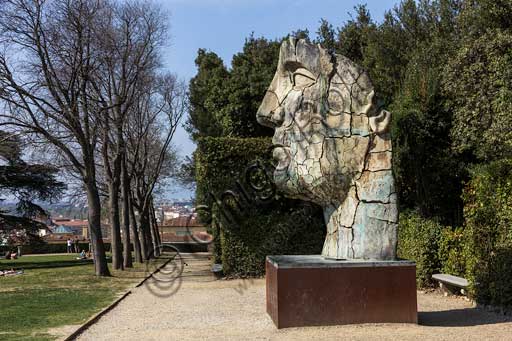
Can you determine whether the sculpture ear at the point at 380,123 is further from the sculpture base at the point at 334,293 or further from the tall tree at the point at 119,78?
the tall tree at the point at 119,78

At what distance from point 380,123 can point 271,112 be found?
2.14 m

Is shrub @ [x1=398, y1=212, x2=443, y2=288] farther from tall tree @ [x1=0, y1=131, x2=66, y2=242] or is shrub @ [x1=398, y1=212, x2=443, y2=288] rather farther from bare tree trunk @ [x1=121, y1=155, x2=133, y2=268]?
tall tree @ [x1=0, y1=131, x2=66, y2=242]

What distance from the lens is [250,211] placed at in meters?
19.1

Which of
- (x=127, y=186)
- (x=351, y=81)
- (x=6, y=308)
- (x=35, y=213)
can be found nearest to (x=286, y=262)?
(x=351, y=81)

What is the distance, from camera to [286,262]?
9273 millimetres

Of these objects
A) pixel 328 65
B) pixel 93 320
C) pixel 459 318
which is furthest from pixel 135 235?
pixel 459 318

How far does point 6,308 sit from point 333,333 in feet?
25.3

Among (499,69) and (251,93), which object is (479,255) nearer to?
(499,69)

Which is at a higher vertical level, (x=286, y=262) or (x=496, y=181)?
(x=496, y=181)

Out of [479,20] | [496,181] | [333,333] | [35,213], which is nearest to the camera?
[333,333]

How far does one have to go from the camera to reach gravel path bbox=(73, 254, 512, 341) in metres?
8.60

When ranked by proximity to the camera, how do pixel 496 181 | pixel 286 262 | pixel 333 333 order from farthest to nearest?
pixel 496 181
pixel 286 262
pixel 333 333

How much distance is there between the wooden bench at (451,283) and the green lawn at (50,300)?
785cm

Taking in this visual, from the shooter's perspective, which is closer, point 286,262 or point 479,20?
point 286,262
